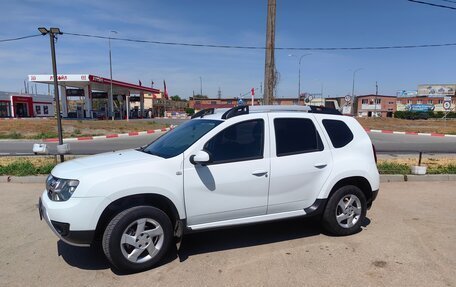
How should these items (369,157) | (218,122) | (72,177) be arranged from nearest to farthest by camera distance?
1. (72,177)
2. (218,122)
3. (369,157)

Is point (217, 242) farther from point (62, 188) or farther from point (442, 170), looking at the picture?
point (442, 170)

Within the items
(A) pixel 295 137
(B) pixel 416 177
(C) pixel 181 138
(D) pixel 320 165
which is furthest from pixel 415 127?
(C) pixel 181 138

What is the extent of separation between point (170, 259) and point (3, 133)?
80.7ft

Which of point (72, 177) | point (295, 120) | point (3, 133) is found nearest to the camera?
point (72, 177)

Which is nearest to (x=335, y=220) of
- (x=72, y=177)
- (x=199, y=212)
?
(x=199, y=212)

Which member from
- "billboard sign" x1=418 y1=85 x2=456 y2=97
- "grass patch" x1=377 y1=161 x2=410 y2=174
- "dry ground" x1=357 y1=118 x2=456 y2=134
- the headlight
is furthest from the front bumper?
"billboard sign" x1=418 y1=85 x2=456 y2=97

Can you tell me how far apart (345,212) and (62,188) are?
3598mm

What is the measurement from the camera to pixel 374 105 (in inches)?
3829

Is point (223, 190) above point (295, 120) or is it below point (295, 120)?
below

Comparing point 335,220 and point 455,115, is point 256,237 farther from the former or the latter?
point 455,115

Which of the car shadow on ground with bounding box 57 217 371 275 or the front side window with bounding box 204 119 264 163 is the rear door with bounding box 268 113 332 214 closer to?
the front side window with bounding box 204 119 264 163

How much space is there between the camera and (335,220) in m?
4.83

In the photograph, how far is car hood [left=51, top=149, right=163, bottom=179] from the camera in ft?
12.6

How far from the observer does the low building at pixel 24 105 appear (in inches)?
2308
